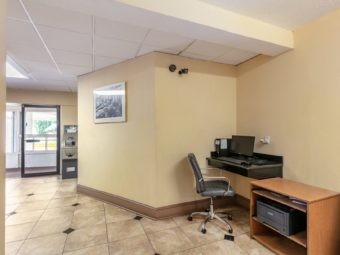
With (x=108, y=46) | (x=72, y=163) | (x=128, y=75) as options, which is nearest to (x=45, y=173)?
(x=72, y=163)

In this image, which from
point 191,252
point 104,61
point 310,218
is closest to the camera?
point 310,218

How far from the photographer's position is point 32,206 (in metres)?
3.51

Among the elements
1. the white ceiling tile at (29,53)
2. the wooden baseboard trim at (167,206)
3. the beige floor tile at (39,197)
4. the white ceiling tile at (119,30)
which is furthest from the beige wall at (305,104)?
the beige floor tile at (39,197)

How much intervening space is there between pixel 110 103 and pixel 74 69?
3.35 ft

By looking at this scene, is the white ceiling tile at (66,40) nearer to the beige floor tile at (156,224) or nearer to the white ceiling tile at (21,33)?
the white ceiling tile at (21,33)

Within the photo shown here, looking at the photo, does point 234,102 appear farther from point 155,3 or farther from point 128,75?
point 155,3

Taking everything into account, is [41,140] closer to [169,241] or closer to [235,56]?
[169,241]

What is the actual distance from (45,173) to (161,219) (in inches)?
179

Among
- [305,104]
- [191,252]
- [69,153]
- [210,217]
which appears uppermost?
[305,104]

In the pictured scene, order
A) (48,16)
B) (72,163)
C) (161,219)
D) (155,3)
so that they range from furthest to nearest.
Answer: (72,163), (161,219), (48,16), (155,3)

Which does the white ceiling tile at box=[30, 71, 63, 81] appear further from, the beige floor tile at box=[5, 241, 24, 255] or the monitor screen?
the monitor screen

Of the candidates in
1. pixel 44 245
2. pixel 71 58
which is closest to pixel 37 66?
pixel 71 58

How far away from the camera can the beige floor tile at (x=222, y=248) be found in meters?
2.21

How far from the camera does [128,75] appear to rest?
10.9 ft
